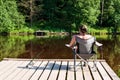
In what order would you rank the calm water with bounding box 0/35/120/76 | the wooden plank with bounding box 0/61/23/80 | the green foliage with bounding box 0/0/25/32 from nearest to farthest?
the wooden plank with bounding box 0/61/23/80
the calm water with bounding box 0/35/120/76
the green foliage with bounding box 0/0/25/32

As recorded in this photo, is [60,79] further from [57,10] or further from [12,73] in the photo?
[57,10]

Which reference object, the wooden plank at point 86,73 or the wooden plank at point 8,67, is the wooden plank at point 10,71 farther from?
the wooden plank at point 86,73

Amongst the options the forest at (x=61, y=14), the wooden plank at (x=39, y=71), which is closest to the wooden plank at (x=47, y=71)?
the wooden plank at (x=39, y=71)

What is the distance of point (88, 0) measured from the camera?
1960 inches

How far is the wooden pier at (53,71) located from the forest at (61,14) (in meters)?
36.9

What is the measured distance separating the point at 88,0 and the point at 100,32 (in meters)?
5.22

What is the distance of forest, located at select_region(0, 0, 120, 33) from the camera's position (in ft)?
159

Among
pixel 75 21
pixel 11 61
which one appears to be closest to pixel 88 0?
pixel 75 21

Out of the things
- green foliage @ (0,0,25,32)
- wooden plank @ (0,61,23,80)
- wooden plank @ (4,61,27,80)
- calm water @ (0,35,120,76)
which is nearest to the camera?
wooden plank @ (4,61,27,80)

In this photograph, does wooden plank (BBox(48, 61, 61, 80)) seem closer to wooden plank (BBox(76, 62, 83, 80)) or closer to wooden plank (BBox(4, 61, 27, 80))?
wooden plank (BBox(76, 62, 83, 80))

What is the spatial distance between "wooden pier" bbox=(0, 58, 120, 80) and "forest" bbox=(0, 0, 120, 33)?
36885mm

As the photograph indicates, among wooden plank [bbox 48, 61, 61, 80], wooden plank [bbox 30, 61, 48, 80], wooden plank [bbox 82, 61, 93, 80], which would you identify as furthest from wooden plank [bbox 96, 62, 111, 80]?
wooden plank [bbox 30, 61, 48, 80]

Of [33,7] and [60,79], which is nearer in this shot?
[60,79]

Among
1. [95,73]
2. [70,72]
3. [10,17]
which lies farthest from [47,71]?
[10,17]
